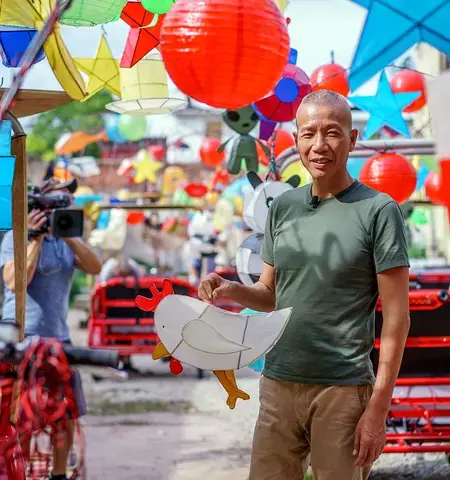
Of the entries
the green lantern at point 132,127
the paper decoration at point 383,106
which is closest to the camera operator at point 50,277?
the paper decoration at point 383,106

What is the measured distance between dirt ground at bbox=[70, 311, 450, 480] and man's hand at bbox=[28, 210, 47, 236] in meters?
1.96

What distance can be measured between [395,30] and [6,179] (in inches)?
76.4

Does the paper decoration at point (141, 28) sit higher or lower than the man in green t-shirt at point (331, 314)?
higher

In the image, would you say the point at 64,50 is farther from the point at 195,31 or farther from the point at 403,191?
the point at 403,191

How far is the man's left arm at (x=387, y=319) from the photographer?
238cm

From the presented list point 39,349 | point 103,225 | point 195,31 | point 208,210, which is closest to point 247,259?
point 195,31

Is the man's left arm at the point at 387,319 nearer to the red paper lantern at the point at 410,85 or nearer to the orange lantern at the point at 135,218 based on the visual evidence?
the red paper lantern at the point at 410,85

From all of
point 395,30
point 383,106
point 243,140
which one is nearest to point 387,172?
point 383,106

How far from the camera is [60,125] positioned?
40.5 m

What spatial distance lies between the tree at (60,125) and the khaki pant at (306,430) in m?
34.3

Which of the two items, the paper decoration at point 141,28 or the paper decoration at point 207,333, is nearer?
the paper decoration at point 207,333

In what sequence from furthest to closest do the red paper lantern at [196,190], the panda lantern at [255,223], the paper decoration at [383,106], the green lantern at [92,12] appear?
1. the red paper lantern at [196,190]
2. the paper decoration at [383,106]
3. the panda lantern at [255,223]
4. the green lantern at [92,12]

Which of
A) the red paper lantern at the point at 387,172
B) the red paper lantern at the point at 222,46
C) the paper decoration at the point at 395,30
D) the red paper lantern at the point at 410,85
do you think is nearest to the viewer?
the red paper lantern at the point at 222,46

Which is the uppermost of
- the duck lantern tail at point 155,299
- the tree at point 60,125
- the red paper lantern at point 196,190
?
the tree at point 60,125
